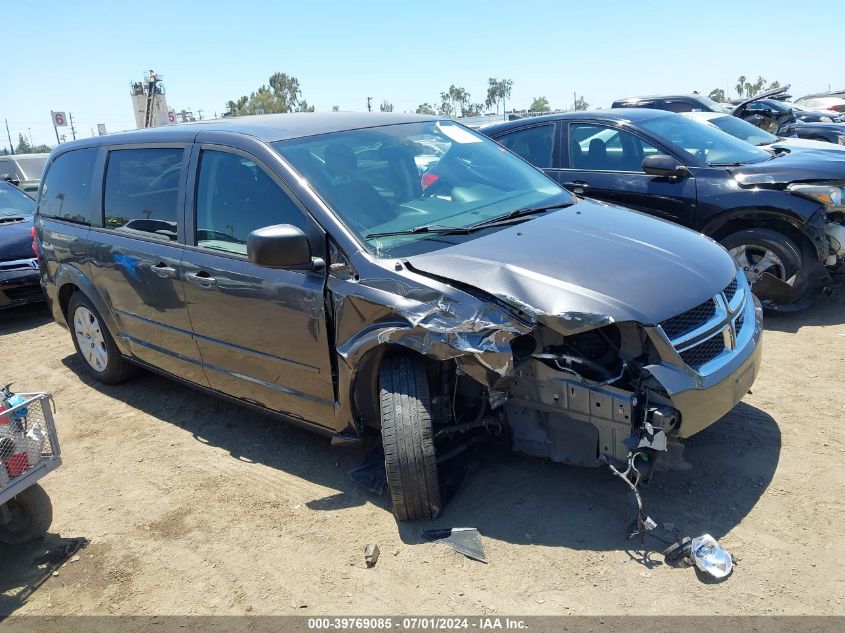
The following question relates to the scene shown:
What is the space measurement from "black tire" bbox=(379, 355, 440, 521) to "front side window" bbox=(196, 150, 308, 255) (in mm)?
946

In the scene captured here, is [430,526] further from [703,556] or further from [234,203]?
[234,203]

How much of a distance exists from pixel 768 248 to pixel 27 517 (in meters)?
5.58

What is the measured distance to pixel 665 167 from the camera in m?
5.86

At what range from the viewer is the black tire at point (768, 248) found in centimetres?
554

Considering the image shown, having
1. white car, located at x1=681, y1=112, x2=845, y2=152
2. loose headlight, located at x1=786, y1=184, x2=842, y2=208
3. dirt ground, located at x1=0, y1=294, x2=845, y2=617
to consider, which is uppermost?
white car, located at x1=681, y1=112, x2=845, y2=152

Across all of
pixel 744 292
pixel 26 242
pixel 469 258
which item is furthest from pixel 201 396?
pixel 26 242

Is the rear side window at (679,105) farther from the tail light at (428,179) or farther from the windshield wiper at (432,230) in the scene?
the windshield wiper at (432,230)

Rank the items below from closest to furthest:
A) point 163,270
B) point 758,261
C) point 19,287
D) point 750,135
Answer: point 163,270 → point 758,261 → point 750,135 → point 19,287

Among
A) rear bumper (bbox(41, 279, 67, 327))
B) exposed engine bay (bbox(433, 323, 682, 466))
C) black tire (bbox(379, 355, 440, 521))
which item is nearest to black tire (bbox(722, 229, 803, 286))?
exposed engine bay (bbox(433, 323, 682, 466))

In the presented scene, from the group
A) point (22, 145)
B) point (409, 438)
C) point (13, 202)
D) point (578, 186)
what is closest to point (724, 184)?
point (578, 186)

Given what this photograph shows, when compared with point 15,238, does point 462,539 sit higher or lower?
lower

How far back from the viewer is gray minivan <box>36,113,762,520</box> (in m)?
2.98

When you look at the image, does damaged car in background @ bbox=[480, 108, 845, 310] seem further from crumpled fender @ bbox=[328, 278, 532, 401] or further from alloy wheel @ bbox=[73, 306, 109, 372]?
alloy wheel @ bbox=[73, 306, 109, 372]

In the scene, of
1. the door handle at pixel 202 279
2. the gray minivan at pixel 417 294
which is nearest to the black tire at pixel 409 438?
the gray minivan at pixel 417 294
